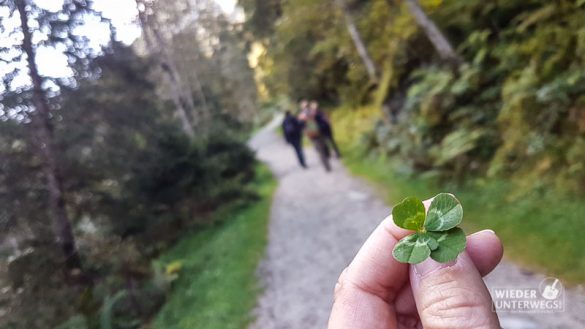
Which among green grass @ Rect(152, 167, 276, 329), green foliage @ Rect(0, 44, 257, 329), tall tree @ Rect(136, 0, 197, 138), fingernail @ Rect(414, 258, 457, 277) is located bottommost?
green grass @ Rect(152, 167, 276, 329)

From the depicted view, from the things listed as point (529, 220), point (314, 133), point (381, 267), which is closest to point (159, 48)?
point (314, 133)

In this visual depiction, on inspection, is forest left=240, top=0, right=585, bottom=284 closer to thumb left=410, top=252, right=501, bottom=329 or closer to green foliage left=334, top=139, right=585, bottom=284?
green foliage left=334, top=139, right=585, bottom=284

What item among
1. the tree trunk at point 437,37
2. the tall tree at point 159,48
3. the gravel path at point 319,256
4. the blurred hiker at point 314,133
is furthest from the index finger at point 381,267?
the tall tree at point 159,48

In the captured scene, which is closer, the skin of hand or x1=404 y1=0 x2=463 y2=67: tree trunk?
the skin of hand

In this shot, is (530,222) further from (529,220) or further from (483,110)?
(483,110)

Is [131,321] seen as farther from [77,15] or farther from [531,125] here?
[531,125]

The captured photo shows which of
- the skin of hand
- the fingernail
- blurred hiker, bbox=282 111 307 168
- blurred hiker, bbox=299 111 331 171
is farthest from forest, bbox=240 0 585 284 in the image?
the fingernail
